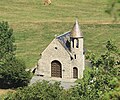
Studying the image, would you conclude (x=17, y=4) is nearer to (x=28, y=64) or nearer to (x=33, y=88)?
(x=28, y=64)

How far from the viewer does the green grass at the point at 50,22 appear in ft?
220

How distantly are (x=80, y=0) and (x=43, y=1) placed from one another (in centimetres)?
860

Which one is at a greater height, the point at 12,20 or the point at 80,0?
the point at 80,0

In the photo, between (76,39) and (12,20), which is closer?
(76,39)

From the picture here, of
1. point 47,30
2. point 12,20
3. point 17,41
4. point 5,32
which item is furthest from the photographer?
point 12,20

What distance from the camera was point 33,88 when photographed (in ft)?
98.9

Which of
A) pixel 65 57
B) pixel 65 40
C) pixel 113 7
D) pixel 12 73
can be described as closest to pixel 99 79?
pixel 113 7

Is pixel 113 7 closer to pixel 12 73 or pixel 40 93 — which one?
pixel 40 93

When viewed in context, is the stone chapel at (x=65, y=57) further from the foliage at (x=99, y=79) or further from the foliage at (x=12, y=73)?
the foliage at (x=99, y=79)

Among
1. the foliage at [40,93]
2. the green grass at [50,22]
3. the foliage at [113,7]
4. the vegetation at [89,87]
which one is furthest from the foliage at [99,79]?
the green grass at [50,22]

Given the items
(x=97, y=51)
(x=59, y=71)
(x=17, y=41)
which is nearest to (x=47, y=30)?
(x=17, y=41)

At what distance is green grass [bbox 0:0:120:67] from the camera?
67000 mm

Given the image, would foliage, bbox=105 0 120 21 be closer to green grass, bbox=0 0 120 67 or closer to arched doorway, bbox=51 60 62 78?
arched doorway, bbox=51 60 62 78

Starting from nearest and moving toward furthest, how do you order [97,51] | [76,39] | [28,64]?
[76,39] < [28,64] < [97,51]
